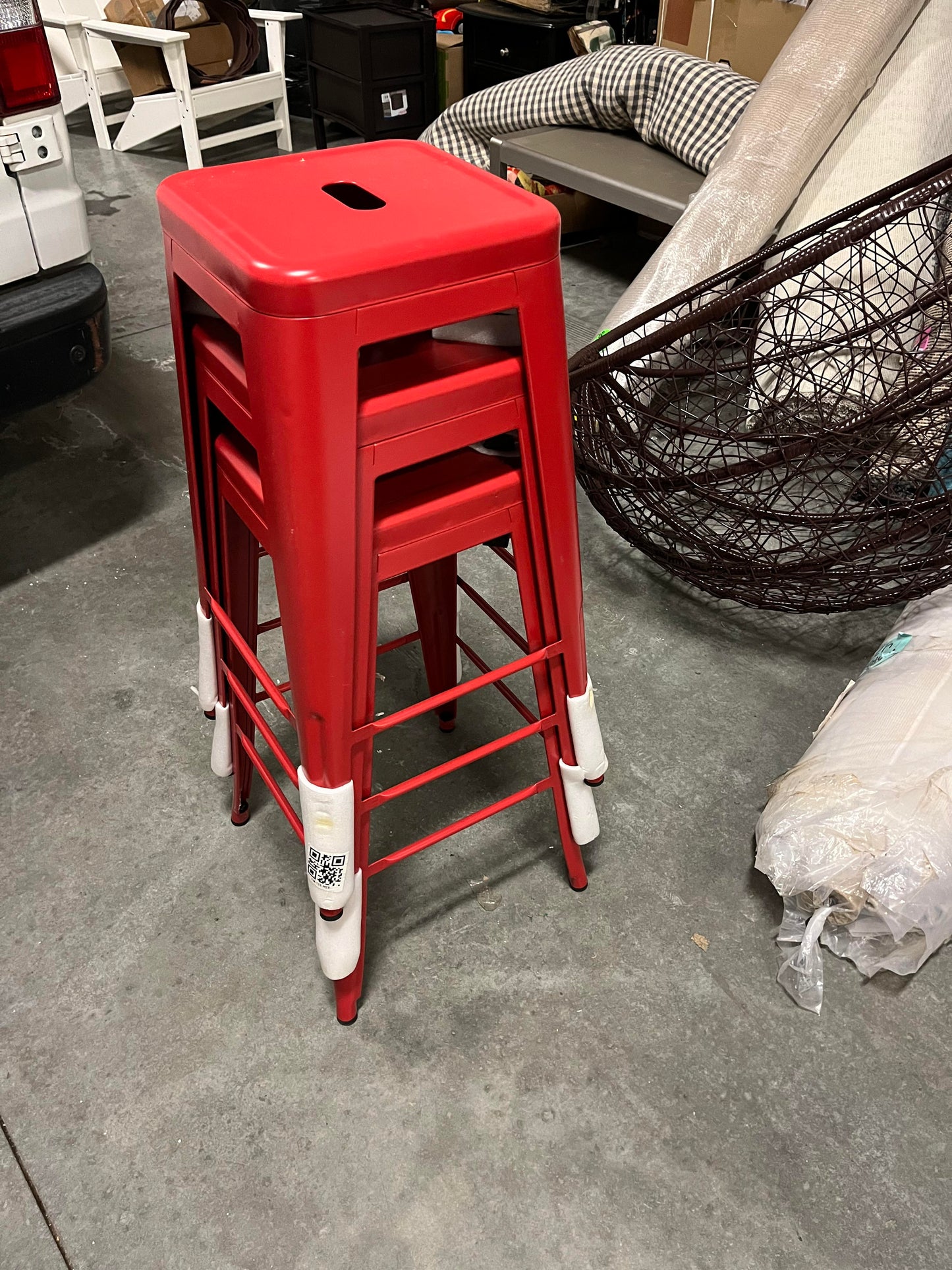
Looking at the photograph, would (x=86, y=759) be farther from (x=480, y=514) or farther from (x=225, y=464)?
(x=480, y=514)

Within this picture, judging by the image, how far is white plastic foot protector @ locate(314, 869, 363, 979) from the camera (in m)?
1.12

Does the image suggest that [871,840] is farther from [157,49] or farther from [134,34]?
[157,49]

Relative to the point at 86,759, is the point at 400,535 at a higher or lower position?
higher

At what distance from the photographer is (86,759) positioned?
1610 millimetres

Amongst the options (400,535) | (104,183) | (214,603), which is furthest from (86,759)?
(104,183)

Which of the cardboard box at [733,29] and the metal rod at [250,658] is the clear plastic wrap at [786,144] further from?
the metal rod at [250,658]

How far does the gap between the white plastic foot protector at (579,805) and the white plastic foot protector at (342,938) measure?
0.31 metres

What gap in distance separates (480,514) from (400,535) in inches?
3.7

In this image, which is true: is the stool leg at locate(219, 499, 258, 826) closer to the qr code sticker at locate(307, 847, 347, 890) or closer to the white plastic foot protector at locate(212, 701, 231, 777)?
the white plastic foot protector at locate(212, 701, 231, 777)

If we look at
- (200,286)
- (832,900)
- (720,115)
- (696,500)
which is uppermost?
(200,286)

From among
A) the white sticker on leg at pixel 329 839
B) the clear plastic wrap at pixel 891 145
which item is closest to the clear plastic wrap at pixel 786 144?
the clear plastic wrap at pixel 891 145

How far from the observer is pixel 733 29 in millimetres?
2965

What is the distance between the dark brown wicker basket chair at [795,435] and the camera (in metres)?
1.49

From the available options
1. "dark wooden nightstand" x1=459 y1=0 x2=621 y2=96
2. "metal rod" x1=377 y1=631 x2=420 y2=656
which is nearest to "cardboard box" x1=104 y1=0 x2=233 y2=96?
"dark wooden nightstand" x1=459 y1=0 x2=621 y2=96
